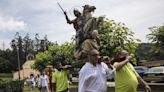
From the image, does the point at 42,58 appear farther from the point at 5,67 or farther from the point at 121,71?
the point at 121,71

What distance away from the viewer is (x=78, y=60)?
23.0 meters

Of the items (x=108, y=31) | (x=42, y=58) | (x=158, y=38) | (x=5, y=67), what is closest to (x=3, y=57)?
(x=5, y=67)

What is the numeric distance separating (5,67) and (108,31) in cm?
9276

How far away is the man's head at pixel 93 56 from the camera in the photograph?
256 inches

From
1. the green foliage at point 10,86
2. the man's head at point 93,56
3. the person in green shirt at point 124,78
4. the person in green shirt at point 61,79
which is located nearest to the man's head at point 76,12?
the person in green shirt at point 61,79

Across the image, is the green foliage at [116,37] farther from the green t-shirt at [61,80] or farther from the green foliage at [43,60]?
the green foliage at [43,60]

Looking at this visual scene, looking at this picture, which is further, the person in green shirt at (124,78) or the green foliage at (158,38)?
the green foliage at (158,38)

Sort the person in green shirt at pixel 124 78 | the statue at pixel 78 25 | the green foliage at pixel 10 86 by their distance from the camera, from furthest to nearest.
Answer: the green foliage at pixel 10 86 < the statue at pixel 78 25 < the person in green shirt at pixel 124 78

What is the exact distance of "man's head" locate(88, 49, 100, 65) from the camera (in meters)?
6.49

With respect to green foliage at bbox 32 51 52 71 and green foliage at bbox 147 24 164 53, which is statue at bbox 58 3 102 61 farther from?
green foliage at bbox 32 51 52 71

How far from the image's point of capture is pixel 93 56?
6.54m

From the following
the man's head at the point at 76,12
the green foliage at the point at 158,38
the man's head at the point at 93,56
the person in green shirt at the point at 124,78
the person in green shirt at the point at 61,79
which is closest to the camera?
the man's head at the point at 93,56

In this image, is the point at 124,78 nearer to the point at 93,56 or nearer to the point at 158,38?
the point at 93,56

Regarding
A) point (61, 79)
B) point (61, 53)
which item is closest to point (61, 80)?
point (61, 79)
